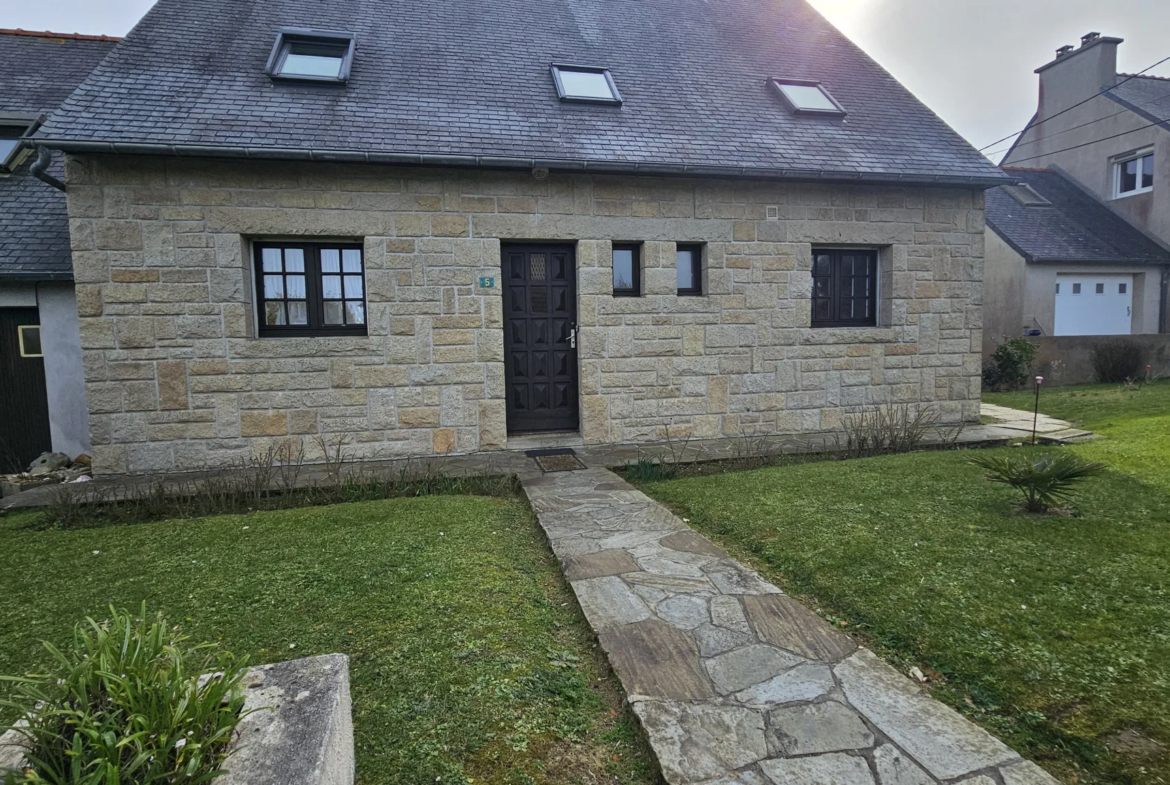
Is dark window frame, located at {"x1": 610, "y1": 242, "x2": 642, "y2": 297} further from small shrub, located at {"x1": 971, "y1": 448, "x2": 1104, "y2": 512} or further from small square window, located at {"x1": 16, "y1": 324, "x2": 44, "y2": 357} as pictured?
small square window, located at {"x1": 16, "y1": 324, "x2": 44, "y2": 357}

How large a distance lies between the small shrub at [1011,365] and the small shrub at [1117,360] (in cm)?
158

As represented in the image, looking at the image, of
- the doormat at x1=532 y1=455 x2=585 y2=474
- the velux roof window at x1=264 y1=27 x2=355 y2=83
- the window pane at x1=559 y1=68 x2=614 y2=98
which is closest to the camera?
the doormat at x1=532 y1=455 x2=585 y2=474

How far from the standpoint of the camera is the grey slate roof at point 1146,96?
15.3 m

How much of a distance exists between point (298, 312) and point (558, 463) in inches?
132

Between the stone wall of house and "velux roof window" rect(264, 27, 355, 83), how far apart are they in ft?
5.09

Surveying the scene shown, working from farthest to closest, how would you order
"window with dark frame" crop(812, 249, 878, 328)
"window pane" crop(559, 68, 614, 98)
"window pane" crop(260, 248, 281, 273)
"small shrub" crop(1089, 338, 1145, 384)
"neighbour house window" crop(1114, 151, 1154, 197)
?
"neighbour house window" crop(1114, 151, 1154, 197) → "small shrub" crop(1089, 338, 1145, 384) → "window with dark frame" crop(812, 249, 878, 328) → "window pane" crop(559, 68, 614, 98) → "window pane" crop(260, 248, 281, 273)

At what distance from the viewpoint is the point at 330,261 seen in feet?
21.6

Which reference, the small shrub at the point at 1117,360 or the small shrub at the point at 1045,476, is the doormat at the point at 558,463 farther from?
the small shrub at the point at 1117,360

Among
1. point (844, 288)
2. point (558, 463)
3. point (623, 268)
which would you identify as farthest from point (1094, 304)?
point (558, 463)

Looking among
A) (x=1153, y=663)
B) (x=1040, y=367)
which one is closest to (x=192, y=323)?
(x=1153, y=663)

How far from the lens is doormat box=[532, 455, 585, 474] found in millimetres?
5851

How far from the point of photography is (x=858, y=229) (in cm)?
758

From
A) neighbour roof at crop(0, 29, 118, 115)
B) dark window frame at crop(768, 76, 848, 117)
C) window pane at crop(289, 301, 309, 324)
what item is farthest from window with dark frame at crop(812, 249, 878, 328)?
neighbour roof at crop(0, 29, 118, 115)

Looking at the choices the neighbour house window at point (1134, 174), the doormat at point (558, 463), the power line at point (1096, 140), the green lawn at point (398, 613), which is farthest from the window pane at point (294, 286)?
the neighbour house window at point (1134, 174)
